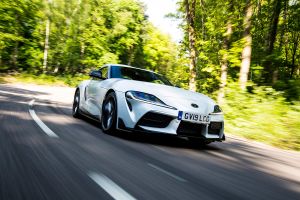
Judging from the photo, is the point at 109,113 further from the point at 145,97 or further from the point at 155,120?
the point at 155,120

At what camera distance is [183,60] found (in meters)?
21.1

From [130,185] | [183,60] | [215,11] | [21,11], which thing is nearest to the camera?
[130,185]

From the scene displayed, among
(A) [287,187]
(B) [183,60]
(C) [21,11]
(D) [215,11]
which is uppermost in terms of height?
(C) [21,11]

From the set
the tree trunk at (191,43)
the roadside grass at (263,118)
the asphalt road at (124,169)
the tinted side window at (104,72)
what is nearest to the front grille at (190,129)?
the asphalt road at (124,169)

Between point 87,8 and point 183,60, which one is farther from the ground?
point 87,8

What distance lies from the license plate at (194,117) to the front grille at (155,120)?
0.14m

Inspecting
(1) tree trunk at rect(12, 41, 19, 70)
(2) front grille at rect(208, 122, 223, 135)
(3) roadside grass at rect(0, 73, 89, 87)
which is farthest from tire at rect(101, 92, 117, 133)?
(1) tree trunk at rect(12, 41, 19, 70)

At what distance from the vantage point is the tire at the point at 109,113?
610cm

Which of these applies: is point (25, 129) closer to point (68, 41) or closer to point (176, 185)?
point (176, 185)

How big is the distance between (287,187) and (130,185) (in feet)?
5.73

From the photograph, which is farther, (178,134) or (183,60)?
(183,60)

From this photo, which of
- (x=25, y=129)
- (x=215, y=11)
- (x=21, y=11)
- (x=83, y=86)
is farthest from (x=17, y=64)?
(x=25, y=129)

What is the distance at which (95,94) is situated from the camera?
24.0ft

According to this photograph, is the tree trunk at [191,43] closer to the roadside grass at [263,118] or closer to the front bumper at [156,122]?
the roadside grass at [263,118]
